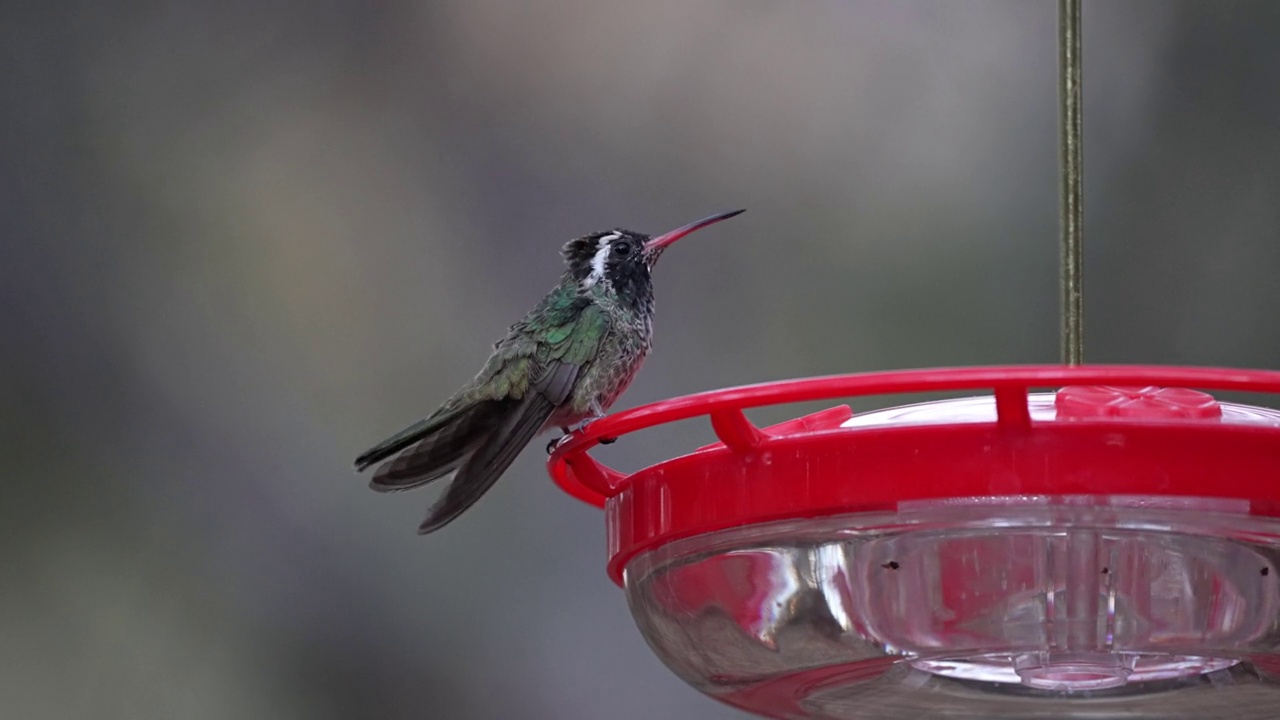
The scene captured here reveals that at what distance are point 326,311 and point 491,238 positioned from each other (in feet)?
1.40

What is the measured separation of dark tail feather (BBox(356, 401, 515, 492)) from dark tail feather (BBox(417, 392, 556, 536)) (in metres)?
0.03

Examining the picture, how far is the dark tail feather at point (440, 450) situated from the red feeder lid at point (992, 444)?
1.62ft

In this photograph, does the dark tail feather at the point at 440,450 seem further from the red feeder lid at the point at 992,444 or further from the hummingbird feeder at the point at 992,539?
the red feeder lid at the point at 992,444

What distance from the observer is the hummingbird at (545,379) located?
1.56 meters

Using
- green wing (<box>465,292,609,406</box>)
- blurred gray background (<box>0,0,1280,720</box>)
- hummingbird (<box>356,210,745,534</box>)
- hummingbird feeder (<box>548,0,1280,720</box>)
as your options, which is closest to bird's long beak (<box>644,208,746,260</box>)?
hummingbird (<box>356,210,745,534</box>)

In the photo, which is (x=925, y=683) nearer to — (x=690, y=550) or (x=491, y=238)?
(x=690, y=550)

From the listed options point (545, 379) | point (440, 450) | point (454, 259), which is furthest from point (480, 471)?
point (454, 259)

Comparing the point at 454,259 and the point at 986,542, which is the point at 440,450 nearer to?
the point at 986,542

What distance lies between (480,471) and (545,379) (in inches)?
16.8

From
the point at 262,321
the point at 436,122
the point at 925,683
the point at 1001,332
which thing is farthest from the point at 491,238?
the point at 925,683

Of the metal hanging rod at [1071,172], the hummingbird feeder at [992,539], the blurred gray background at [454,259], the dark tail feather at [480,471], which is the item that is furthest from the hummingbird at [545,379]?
the blurred gray background at [454,259]

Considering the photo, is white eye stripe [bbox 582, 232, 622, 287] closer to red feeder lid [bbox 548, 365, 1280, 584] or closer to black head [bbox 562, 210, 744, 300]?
black head [bbox 562, 210, 744, 300]

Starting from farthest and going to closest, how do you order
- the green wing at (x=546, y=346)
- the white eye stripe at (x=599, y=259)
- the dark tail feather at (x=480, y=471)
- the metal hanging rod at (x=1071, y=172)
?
the white eye stripe at (x=599, y=259) < the green wing at (x=546, y=346) < the dark tail feather at (x=480, y=471) < the metal hanging rod at (x=1071, y=172)

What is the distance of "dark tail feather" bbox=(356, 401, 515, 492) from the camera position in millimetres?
1566
